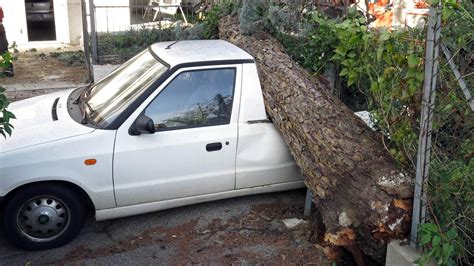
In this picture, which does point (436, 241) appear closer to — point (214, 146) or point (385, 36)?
point (385, 36)

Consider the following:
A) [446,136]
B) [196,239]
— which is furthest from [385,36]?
[196,239]

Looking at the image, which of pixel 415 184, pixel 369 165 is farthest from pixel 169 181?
pixel 415 184

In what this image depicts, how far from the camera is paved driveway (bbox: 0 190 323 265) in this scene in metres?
4.27

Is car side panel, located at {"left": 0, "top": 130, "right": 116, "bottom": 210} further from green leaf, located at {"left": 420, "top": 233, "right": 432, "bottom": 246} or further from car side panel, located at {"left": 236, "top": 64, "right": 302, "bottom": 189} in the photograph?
green leaf, located at {"left": 420, "top": 233, "right": 432, "bottom": 246}

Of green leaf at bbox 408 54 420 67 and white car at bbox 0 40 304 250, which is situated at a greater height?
green leaf at bbox 408 54 420 67

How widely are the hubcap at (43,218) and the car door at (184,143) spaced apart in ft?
1.57

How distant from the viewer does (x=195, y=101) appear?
4676 millimetres

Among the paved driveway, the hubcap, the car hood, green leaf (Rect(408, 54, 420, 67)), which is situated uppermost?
green leaf (Rect(408, 54, 420, 67))

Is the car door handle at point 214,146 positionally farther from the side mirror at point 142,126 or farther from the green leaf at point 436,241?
the green leaf at point 436,241

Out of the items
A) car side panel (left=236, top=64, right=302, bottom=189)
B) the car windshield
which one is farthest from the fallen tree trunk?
the car windshield

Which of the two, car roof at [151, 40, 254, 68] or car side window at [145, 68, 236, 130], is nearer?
car side window at [145, 68, 236, 130]

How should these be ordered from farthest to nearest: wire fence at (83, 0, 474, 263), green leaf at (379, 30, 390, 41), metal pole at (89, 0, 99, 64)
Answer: metal pole at (89, 0, 99, 64), green leaf at (379, 30, 390, 41), wire fence at (83, 0, 474, 263)

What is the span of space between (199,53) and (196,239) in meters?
1.68

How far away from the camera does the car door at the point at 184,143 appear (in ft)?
14.5
